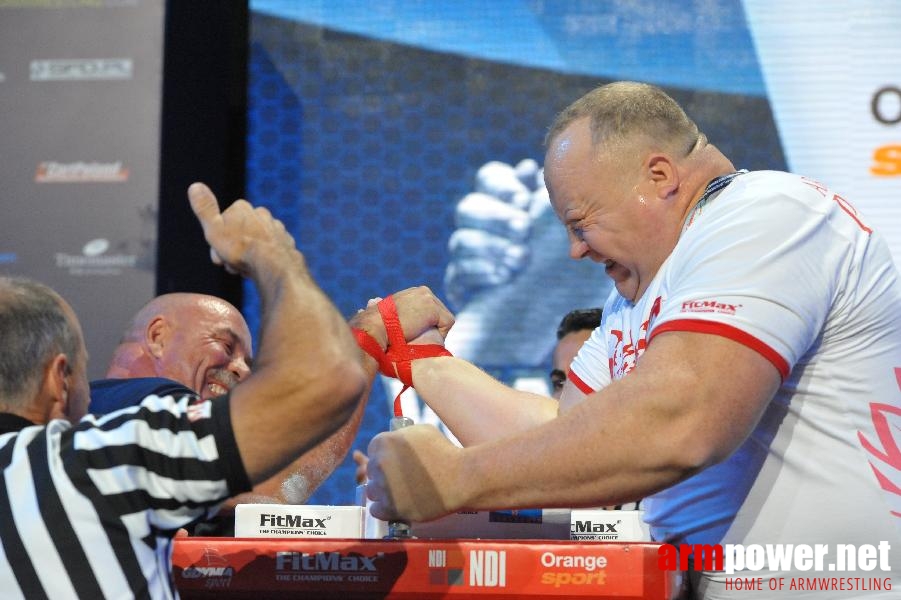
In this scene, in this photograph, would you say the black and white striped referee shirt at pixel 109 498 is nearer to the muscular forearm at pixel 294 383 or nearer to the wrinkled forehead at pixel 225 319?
the muscular forearm at pixel 294 383

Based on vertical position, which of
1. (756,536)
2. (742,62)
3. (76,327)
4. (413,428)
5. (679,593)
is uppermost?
(742,62)

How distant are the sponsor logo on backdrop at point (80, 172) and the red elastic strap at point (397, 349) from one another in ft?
6.34

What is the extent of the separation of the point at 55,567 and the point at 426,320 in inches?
40.4

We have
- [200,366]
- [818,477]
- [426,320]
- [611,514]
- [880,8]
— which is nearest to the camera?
[818,477]

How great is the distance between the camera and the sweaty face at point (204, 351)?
307 cm

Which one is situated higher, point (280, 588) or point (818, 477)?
point (818, 477)

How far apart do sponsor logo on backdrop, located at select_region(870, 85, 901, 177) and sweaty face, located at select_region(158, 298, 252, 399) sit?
2.55 metres

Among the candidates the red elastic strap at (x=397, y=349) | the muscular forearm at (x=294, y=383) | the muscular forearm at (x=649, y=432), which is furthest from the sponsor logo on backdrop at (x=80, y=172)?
the muscular forearm at (x=649, y=432)

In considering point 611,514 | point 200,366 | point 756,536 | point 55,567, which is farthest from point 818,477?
point 200,366

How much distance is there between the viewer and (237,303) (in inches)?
170

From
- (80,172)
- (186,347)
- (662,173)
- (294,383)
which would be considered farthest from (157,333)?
(294,383)

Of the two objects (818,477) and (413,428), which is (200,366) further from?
(818,477)

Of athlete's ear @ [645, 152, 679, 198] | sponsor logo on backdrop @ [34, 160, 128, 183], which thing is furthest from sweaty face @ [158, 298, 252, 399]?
athlete's ear @ [645, 152, 679, 198]

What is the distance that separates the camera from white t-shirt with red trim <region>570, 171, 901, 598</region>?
1414mm
